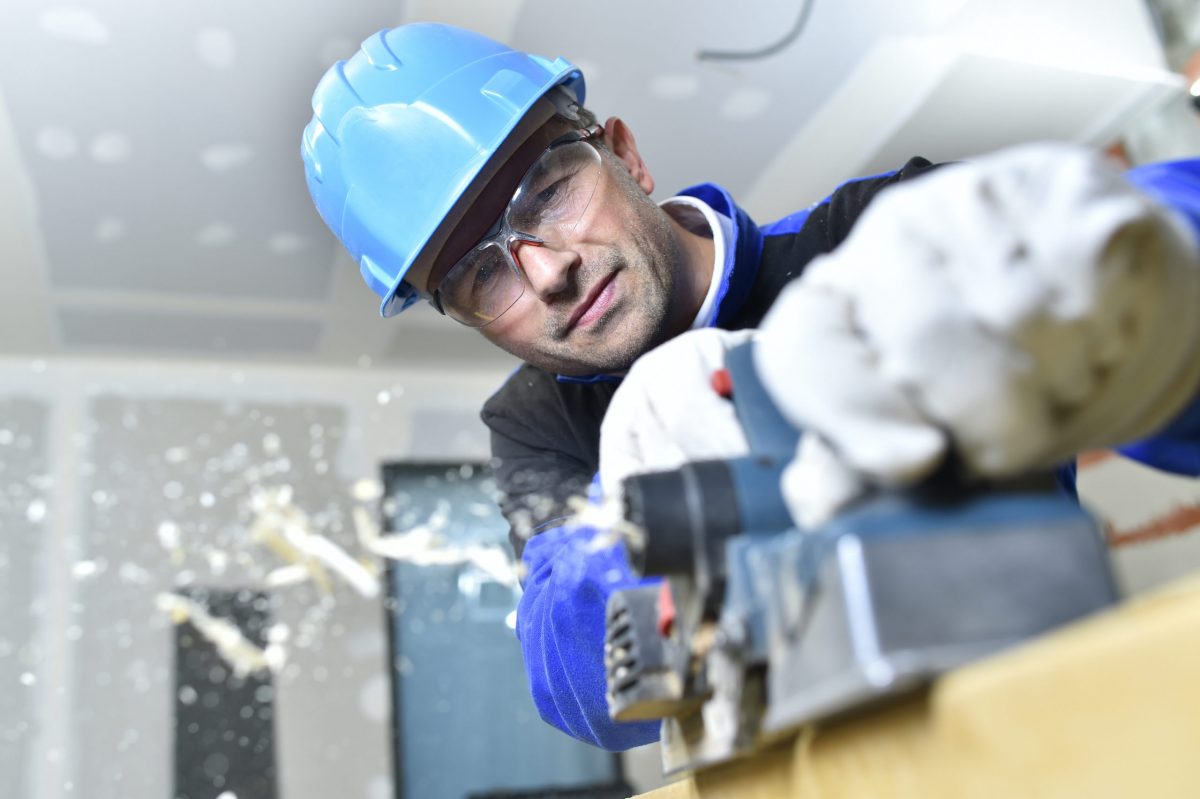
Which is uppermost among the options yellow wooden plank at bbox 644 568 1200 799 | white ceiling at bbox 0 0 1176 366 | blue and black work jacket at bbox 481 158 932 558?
white ceiling at bbox 0 0 1176 366

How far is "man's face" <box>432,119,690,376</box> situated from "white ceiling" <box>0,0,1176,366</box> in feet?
3.98

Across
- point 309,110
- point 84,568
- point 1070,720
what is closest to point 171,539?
point 84,568

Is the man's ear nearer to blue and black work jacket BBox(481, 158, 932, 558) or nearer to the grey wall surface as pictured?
blue and black work jacket BBox(481, 158, 932, 558)

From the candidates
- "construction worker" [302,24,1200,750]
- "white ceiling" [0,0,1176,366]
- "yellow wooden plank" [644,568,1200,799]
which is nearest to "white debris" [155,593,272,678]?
"white ceiling" [0,0,1176,366]

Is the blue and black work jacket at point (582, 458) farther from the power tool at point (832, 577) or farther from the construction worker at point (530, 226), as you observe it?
the power tool at point (832, 577)

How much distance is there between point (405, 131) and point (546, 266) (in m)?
0.27

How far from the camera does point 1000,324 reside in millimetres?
368

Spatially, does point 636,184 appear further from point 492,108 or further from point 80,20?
point 80,20

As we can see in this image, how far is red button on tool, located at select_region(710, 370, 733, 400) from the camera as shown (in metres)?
0.55

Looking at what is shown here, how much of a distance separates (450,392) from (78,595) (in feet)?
5.10

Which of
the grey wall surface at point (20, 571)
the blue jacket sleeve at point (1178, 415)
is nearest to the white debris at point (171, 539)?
the grey wall surface at point (20, 571)

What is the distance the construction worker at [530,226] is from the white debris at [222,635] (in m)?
2.50

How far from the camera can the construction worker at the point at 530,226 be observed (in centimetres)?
134

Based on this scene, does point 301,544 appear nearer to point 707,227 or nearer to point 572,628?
point 707,227
